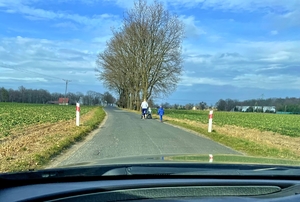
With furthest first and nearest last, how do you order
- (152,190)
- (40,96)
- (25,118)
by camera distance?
(40,96) → (25,118) → (152,190)

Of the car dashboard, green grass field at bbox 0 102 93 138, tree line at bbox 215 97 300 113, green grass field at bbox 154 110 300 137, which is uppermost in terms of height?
tree line at bbox 215 97 300 113

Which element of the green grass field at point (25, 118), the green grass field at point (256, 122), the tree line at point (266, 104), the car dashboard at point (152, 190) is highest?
the tree line at point (266, 104)

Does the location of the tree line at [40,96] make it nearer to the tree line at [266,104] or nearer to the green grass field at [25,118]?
the tree line at [266,104]

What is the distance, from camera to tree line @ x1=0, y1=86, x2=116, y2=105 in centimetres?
14512

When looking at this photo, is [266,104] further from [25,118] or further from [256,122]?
[25,118]

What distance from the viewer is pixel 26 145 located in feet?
33.0

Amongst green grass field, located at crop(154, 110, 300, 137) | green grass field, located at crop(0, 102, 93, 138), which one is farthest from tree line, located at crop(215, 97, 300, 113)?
green grass field, located at crop(0, 102, 93, 138)

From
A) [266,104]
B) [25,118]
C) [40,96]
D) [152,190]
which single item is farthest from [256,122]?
[40,96]

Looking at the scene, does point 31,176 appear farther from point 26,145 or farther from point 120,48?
point 120,48

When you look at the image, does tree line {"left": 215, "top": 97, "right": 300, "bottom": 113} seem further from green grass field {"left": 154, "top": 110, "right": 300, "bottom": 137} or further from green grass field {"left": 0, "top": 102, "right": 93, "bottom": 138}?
green grass field {"left": 0, "top": 102, "right": 93, "bottom": 138}

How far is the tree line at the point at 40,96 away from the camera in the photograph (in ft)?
476

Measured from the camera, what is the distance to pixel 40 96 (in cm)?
15462

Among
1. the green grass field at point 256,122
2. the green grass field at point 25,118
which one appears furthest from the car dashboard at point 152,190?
the green grass field at point 256,122

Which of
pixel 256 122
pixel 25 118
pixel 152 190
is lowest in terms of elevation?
pixel 25 118
